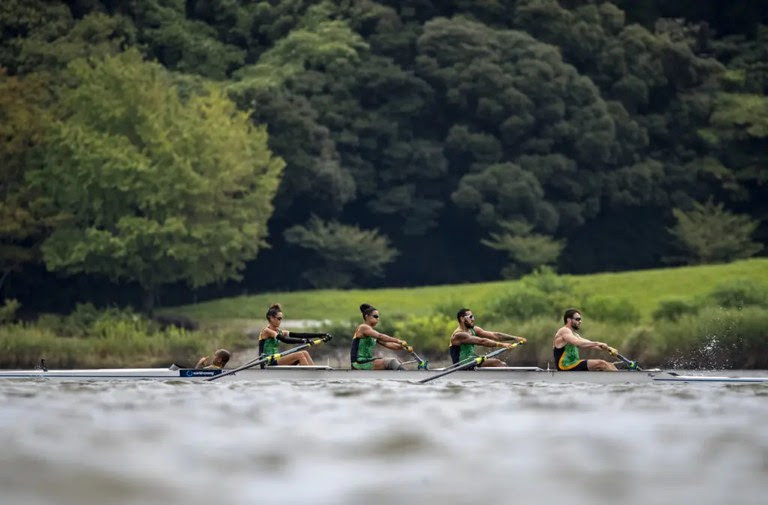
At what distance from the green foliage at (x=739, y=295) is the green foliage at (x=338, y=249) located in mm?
18735

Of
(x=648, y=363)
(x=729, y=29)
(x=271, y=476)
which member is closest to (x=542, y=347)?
(x=648, y=363)

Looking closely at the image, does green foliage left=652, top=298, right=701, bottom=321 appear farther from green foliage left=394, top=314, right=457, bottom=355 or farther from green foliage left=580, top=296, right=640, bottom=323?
green foliage left=394, top=314, right=457, bottom=355

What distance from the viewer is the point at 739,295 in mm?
45875

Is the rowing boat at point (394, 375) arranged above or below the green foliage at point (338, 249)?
below

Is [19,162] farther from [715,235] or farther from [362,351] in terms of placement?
[362,351]

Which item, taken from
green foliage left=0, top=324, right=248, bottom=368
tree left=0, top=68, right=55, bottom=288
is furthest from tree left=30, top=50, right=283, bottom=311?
green foliage left=0, top=324, right=248, bottom=368

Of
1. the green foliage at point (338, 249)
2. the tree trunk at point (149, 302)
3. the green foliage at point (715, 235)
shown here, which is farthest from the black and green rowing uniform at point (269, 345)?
the green foliage at point (715, 235)

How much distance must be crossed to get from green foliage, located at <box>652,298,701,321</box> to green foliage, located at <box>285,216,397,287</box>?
18.3 metres

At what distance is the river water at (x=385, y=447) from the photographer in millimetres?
13727

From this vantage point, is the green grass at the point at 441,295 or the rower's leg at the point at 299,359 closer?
the rower's leg at the point at 299,359

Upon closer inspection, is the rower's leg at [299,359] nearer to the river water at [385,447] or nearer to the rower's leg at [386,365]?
the rower's leg at [386,365]

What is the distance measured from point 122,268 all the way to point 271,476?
133 feet

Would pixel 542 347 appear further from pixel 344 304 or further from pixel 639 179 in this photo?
pixel 639 179

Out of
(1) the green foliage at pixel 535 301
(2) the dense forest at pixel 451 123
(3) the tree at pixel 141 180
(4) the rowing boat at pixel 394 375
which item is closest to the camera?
(4) the rowing boat at pixel 394 375
